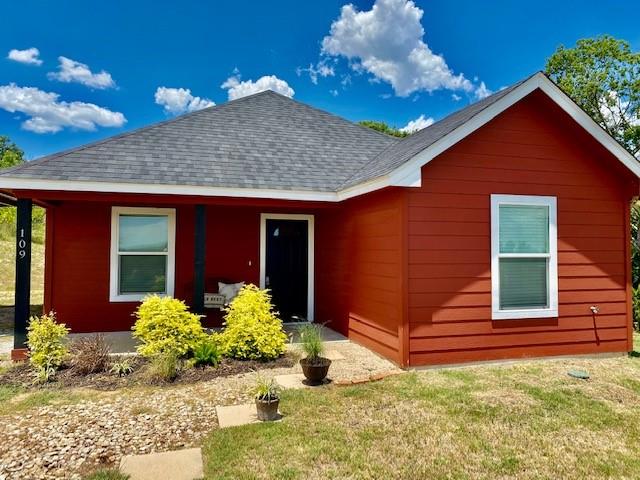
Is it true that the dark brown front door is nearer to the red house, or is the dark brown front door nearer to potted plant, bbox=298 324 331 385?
the red house

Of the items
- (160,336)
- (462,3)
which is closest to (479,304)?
(160,336)

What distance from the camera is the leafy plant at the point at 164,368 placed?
516 cm

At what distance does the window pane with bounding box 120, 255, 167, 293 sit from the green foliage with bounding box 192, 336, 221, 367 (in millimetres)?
2717

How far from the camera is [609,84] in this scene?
646 inches

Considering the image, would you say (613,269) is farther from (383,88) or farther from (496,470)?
(383,88)

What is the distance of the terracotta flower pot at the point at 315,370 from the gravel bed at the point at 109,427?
30 cm

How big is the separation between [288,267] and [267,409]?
5523 mm

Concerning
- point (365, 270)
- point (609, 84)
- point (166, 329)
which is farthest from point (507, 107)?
point (609, 84)

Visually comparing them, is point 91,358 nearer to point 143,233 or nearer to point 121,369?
point 121,369

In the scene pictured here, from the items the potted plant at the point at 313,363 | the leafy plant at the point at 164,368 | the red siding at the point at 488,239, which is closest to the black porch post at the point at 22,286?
the leafy plant at the point at 164,368

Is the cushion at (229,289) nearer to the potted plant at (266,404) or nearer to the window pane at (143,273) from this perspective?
the window pane at (143,273)

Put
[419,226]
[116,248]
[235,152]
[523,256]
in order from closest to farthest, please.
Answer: [419,226] < [523,256] < [116,248] < [235,152]

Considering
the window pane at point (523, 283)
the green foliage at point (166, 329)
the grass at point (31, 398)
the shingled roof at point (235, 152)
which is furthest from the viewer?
the shingled roof at point (235, 152)

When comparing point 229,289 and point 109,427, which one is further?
point 229,289
